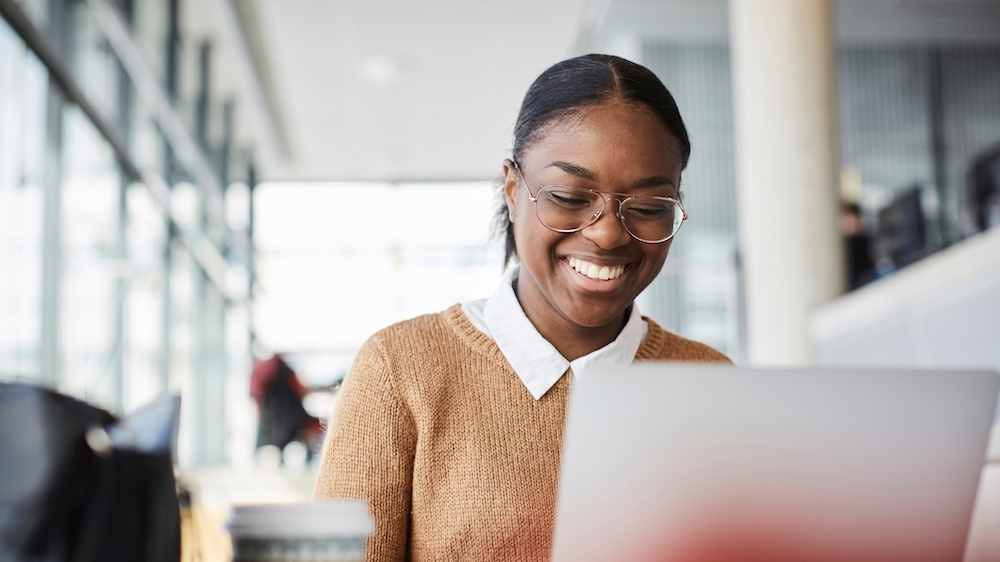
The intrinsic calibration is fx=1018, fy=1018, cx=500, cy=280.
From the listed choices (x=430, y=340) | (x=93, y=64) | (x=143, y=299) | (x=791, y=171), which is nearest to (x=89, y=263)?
(x=93, y=64)

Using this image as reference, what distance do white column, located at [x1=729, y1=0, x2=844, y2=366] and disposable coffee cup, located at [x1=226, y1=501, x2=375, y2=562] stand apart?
4.10 meters

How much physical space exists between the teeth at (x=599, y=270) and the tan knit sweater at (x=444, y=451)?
0.53 feet

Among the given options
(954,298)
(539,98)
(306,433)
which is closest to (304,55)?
(306,433)

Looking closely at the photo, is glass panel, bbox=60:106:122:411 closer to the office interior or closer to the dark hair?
the office interior

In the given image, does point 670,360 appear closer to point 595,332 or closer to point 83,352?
point 595,332

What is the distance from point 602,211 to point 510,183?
0.20m

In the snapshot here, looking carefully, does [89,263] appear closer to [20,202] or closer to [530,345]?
[20,202]

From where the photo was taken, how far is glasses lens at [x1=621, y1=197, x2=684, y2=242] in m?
1.28

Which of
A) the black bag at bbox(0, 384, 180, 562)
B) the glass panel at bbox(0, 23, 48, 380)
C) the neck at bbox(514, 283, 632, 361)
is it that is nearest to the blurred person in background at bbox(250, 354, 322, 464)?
the glass panel at bbox(0, 23, 48, 380)

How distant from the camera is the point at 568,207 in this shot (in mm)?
1296

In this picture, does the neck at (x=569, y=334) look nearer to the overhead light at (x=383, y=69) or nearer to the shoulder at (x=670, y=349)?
the shoulder at (x=670, y=349)

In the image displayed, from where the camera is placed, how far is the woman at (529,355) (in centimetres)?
127

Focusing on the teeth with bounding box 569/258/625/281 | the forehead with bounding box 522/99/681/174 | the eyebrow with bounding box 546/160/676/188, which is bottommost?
the teeth with bounding box 569/258/625/281

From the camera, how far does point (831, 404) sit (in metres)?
0.79
